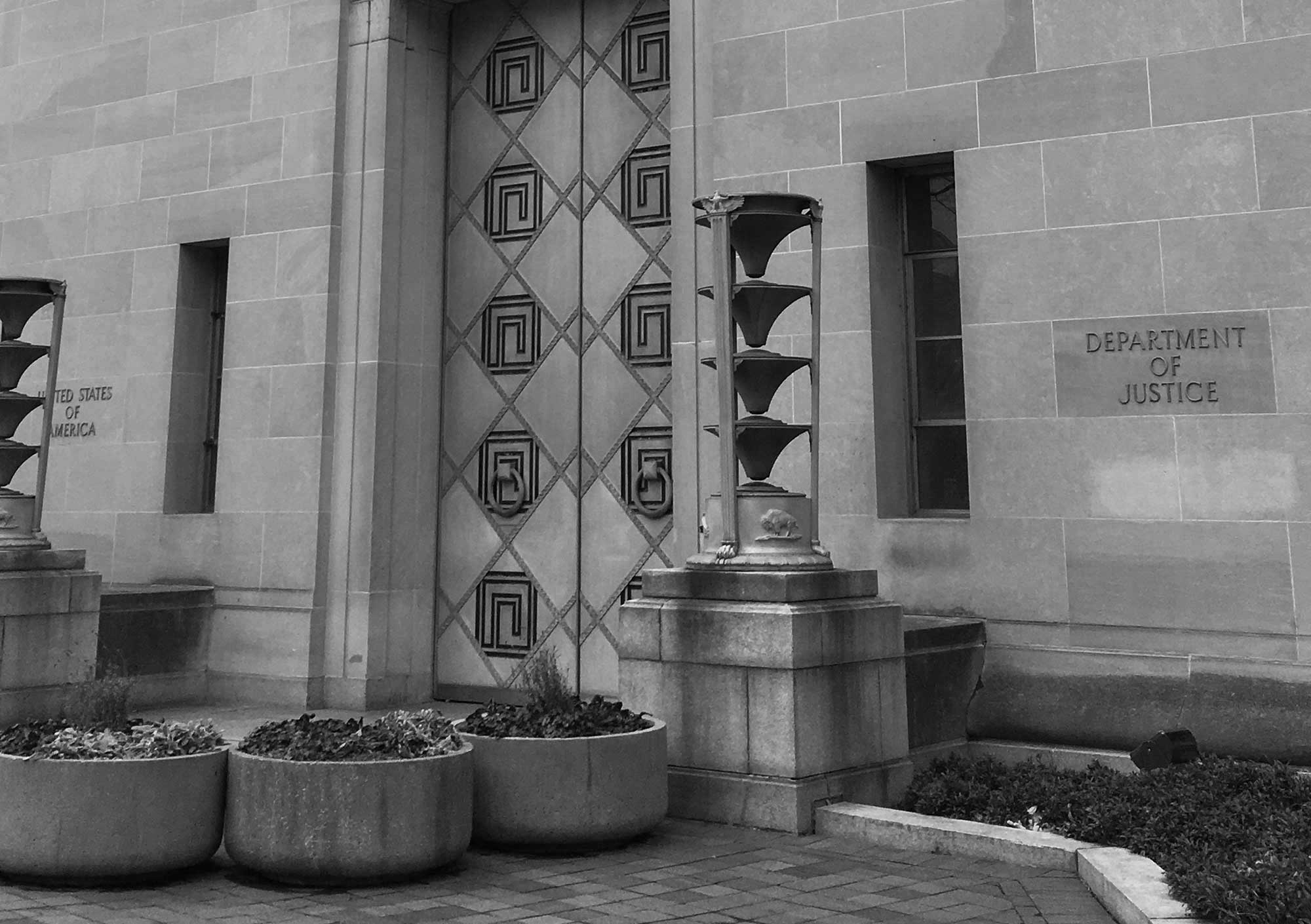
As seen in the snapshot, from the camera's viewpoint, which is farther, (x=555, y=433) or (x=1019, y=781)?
(x=555, y=433)

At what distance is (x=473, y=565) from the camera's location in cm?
1299

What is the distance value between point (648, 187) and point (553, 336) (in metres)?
1.74

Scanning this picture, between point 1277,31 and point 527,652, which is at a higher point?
point 1277,31

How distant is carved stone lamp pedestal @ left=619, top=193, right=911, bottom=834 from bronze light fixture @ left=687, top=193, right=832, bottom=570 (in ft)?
0.03

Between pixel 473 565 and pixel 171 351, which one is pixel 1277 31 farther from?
pixel 171 351

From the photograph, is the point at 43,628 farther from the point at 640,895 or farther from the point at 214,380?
the point at 640,895

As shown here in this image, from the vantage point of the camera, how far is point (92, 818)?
6344 millimetres

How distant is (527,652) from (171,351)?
17.1ft

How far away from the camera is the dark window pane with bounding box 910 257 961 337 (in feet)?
34.2

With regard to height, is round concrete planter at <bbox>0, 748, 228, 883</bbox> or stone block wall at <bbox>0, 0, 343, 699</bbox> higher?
stone block wall at <bbox>0, 0, 343, 699</bbox>

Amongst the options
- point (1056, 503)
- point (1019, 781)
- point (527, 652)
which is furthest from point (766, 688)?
point (527, 652)

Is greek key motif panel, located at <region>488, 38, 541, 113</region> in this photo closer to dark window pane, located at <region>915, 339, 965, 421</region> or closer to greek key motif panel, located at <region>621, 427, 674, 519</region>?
greek key motif panel, located at <region>621, 427, 674, 519</region>

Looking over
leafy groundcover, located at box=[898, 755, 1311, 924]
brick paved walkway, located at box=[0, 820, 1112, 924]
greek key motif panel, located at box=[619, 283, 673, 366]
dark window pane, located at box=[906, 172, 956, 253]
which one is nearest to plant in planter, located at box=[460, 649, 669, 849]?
brick paved walkway, located at box=[0, 820, 1112, 924]

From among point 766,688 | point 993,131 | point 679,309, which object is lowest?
point 766,688
